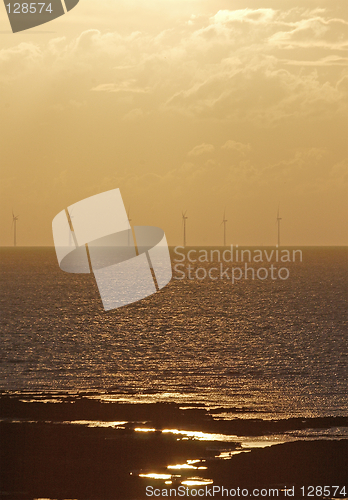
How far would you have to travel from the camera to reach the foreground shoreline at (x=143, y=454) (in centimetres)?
2264

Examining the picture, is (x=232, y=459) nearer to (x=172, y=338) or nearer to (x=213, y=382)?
(x=213, y=382)

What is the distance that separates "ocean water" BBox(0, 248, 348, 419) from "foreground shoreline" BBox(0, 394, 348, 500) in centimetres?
294

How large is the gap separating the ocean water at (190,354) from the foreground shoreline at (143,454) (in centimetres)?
294

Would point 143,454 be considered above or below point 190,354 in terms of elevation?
above

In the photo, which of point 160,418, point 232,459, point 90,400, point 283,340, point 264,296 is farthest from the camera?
point 264,296

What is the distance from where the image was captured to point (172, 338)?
61812mm

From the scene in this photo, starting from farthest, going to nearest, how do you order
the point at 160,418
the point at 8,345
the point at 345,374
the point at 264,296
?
the point at 264,296 → the point at 8,345 → the point at 345,374 → the point at 160,418

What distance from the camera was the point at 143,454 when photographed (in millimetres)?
25281

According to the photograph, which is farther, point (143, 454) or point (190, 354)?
point (190, 354)

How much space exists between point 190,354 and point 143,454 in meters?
26.8

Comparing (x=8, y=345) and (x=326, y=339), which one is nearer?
(x=8, y=345)

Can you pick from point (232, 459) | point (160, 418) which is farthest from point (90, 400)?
point (232, 459)

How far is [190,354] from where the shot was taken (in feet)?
170

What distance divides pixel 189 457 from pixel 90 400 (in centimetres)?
1061
